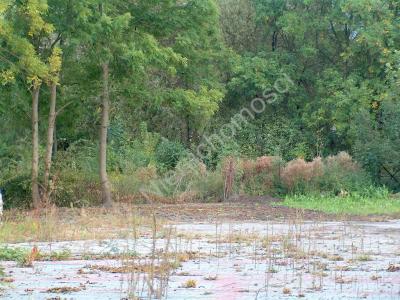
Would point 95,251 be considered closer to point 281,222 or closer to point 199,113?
point 281,222

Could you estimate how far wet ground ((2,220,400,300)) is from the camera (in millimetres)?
8641

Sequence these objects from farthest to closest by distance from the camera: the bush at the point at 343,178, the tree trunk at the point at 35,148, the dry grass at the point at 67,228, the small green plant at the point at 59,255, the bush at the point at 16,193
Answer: the bush at the point at 343,178
the bush at the point at 16,193
the tree trunk at the point at 35,148
the dry grass at the point at 67,228
the small green plant at the point at 59,255

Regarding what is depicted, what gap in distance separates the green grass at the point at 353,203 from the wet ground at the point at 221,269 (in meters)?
8.25

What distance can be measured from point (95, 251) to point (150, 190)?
16.0 metres

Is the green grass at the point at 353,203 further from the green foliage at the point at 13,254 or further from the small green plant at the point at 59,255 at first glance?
the green foliage at the point at 13,254

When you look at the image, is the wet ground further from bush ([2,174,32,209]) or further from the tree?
bush ([2,174,32,209])

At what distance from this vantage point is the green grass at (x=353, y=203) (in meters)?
23.9

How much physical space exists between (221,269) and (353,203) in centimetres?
1650

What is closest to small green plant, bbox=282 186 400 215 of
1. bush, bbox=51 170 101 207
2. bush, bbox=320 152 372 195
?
bush, bbox=320 152 372 195

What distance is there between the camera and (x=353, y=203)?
2655 cm

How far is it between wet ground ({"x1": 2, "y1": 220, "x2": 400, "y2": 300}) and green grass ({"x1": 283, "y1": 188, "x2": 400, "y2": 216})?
8.25m

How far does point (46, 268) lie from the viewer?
10.9m

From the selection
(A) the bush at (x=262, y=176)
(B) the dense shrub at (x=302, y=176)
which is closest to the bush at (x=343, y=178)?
(B) the dense shrub at (x=302, y=176)

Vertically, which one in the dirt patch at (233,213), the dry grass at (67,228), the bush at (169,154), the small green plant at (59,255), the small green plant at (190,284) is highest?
the bush at (169,154)
